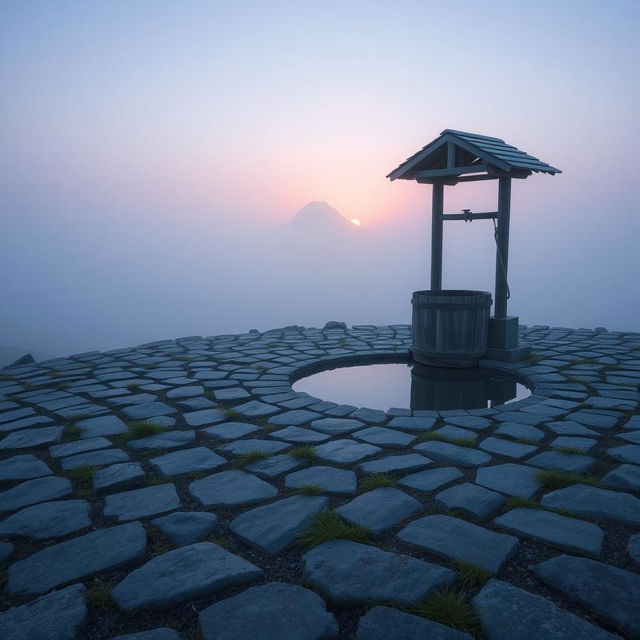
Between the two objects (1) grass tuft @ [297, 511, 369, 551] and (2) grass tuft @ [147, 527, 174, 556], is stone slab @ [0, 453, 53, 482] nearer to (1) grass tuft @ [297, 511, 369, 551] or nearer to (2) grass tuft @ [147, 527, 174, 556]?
(2) grass tuft @ [147, 527, 174, 556]

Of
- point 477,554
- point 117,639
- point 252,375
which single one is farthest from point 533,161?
point 117,639

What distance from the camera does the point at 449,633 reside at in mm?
1990

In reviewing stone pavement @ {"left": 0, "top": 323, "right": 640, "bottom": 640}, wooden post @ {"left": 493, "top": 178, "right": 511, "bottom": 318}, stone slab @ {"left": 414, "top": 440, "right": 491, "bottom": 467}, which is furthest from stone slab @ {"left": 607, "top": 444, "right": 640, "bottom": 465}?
wooden post @ {"left": 493, "top": 178, "right": 511, "bottom": 318}

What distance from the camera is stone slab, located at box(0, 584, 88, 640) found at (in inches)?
79.4

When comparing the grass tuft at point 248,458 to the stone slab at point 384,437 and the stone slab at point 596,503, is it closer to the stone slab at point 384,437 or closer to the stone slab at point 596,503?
the stone slab at point 384,437

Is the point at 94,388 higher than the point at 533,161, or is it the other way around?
the point at 533,161

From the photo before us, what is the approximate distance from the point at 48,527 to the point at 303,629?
165cm

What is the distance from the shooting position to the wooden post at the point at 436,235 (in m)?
7.82

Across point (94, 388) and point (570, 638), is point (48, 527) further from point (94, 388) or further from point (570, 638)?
point (94, 388)

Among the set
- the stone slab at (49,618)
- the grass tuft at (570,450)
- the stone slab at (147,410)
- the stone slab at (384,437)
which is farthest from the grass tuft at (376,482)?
the stone slab at (147,410)

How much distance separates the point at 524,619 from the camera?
205 cm

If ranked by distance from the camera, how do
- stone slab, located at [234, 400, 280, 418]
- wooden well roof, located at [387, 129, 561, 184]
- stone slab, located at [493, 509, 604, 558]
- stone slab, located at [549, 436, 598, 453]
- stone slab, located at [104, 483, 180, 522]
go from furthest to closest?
wooden well roof, located at [387, 129, 561, 184]
stone slab, located at [234, 400, 280, 418]
stone slab, located at [549, 436, 598, 453]
stone slab, located at [104, 483, 180, 522]
stone slab, located at [493, 509, 604, 558]

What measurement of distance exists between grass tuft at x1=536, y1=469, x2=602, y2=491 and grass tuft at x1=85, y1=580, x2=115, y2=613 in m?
2.57

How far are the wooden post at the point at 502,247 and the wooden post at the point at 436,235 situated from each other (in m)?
0.90
